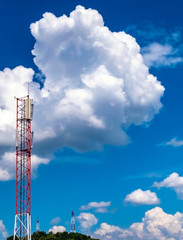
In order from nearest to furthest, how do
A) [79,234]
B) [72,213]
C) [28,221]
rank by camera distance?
[28,221]
[79,234]
[72,213]

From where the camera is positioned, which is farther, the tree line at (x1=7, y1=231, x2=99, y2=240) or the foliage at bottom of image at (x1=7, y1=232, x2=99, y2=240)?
the foliage at bottom of image at (x1=7, y1=232, x2=99, y2=240)

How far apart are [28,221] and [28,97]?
1436 inches

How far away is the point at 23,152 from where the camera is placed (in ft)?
358

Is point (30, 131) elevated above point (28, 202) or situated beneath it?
elevated above

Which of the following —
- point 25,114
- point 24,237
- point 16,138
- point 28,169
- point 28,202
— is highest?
point 25,114

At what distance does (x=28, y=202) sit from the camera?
10662 cm

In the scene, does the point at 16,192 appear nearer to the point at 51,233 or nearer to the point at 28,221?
the point at 28,221

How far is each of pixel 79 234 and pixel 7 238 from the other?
3379cm

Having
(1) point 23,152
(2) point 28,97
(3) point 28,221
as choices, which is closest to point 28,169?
(1) point 23,152

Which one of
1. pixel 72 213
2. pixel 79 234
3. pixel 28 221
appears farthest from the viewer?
pixel 72 213

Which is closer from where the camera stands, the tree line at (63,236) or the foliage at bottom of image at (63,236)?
the tree line at (63,236)

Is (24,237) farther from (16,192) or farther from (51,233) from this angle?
(51,233)

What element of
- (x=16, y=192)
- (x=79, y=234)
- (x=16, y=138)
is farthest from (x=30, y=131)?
(x=79, y=234)

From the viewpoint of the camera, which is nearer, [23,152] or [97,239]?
[23,152]
